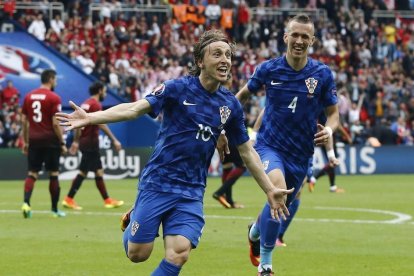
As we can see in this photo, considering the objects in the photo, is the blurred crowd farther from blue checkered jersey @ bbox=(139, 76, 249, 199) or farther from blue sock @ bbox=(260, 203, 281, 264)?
blue checkered jersey @ bbox=(139, 76, 249, 199)

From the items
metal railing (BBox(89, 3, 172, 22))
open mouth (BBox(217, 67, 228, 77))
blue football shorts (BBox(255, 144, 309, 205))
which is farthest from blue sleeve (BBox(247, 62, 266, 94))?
metal railing (BBox(89, 3, 172, 22))

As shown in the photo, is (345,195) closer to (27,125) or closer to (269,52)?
(27,125)

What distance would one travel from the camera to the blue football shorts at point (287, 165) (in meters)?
11.6

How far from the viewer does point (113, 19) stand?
39.5 m

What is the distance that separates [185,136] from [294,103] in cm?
316

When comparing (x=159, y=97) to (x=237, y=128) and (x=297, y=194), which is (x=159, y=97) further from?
(x=297, y=194)

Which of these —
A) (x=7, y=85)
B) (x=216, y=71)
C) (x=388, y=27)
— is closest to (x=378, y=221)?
(x=216, y=71)

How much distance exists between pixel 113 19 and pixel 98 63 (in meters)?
3.57

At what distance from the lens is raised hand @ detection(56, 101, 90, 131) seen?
7836 mm

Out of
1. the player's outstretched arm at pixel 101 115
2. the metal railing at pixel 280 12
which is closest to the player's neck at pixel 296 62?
the player's outstretched arm at pixel 101 115

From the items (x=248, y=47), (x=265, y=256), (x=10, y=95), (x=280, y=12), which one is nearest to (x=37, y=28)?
(x=10, y=95)

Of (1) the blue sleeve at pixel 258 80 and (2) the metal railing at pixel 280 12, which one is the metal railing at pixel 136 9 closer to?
(2) the metal railing at pixel 280 12

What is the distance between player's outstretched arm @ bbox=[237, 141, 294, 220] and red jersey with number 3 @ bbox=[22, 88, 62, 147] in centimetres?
957

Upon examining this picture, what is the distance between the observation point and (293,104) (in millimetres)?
11820
